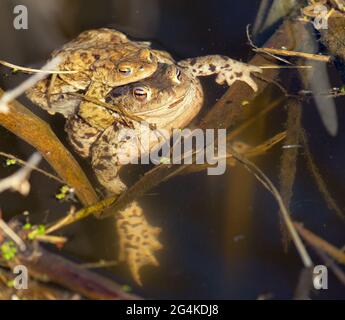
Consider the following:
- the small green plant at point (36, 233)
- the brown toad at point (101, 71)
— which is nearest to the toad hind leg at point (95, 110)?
the brown toad at point (101, 71)

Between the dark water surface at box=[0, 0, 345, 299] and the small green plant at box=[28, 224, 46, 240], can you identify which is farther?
the dark water surface at box=[0, 0, 345, 299]

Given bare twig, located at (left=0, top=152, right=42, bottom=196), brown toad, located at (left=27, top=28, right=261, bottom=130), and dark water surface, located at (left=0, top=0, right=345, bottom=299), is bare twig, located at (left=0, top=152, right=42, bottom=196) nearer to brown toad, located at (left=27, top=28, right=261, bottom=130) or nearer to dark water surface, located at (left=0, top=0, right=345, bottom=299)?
dark water surface, located at (left=0, top=0, right=345, bottom=299)

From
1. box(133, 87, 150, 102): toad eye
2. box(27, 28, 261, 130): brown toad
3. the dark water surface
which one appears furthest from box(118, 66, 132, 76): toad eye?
the dark water surface

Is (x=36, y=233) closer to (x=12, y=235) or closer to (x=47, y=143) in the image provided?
(x=12, y=235)
